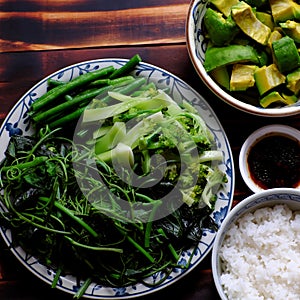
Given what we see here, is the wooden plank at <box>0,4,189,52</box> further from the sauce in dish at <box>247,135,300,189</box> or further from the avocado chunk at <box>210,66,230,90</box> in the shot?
the sauce in dish at <box>247,135,300,189</box>

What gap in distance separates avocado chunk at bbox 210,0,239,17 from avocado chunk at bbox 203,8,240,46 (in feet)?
0.09

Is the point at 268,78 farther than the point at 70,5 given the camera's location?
No

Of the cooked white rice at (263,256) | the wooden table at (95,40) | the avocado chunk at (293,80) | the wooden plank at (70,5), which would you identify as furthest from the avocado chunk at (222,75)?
the cooked white rice at (263,256)

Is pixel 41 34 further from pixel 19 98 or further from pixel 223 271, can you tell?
pixel 223 271

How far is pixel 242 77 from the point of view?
2.57 m

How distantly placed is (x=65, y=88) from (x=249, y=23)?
0.89 meters

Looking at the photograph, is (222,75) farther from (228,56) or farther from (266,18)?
(266,18)

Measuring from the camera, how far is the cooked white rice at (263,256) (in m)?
2.47

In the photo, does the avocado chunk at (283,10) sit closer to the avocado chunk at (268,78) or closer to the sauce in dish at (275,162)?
the avocado chunk at (268,78)

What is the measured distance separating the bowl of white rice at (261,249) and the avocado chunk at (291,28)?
703 millimetres

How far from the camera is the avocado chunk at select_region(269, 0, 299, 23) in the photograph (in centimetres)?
259

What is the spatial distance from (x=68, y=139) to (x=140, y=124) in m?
0.34

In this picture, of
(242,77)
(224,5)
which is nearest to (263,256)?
(242,77)

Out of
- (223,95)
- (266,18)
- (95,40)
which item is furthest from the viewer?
(95,40)
